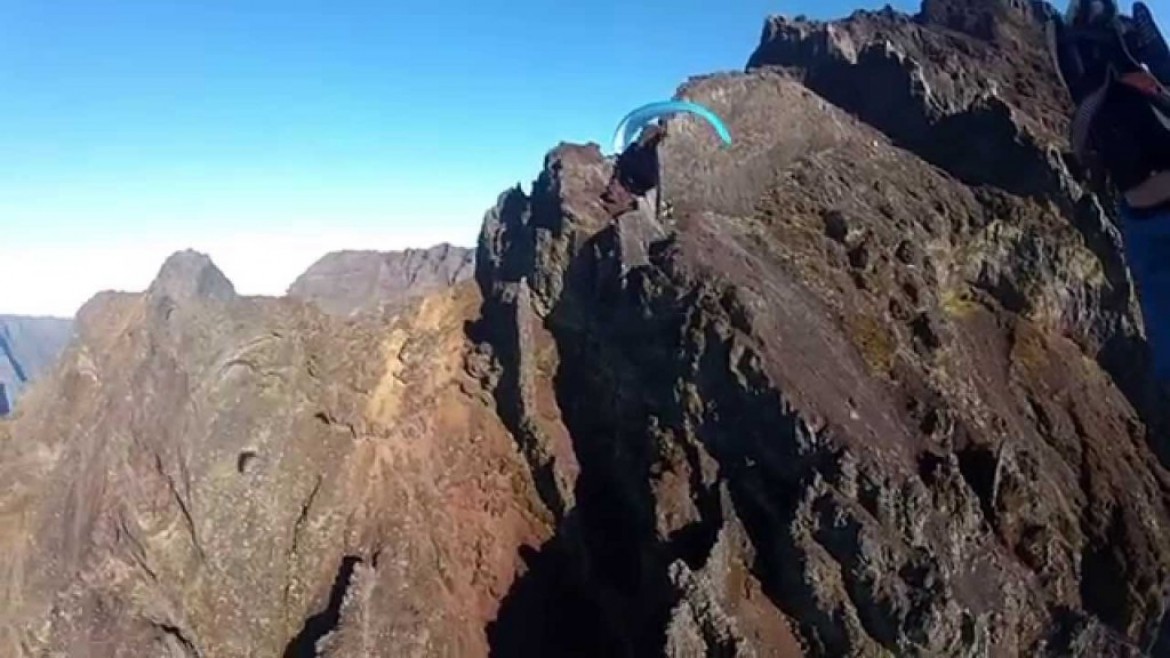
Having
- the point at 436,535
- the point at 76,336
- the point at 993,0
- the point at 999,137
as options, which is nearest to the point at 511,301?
the point at 436,535

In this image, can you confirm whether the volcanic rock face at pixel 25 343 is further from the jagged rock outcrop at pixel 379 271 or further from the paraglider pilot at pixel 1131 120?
the paraglider pilot at pixel 1131 120

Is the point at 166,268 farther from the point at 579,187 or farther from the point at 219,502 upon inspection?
the point at 579,187

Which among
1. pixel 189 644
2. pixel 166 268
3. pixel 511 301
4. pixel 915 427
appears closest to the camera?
pixel 189 644

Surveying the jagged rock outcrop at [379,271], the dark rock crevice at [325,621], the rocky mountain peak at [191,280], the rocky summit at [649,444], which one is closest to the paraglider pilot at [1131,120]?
the rocky summit at [649,444]

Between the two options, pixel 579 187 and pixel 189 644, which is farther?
pixel 579 187

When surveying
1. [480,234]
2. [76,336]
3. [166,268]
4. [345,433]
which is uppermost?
[480,234]

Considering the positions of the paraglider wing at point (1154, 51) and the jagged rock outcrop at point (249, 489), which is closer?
the paraglider wing at point (1154, 51)
